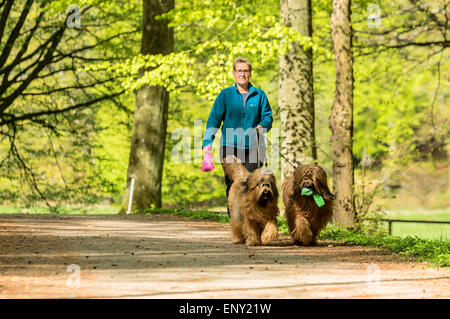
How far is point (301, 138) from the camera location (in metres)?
16.2

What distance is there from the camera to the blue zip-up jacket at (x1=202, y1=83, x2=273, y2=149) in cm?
1028

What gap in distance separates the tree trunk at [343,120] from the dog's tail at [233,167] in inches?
143

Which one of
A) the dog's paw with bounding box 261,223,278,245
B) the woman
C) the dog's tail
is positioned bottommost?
the dog's paw with bounding box 261,223,278,245

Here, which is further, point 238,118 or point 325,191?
point 238,118

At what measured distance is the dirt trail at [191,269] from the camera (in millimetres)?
6008

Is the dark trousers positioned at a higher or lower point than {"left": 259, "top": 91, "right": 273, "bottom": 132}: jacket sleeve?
lower

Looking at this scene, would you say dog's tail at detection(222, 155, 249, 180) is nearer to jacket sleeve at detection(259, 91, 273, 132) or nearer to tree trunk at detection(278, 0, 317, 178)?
jacket sleeve at detection(259, 91, 273, 132)

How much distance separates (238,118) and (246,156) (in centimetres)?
59

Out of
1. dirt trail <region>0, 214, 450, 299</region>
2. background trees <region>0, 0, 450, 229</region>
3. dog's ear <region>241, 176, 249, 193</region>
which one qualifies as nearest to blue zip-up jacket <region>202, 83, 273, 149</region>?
dog's ear <region>241, 176, 249, 193</region>

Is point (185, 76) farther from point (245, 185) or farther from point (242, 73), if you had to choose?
point (245, 185)

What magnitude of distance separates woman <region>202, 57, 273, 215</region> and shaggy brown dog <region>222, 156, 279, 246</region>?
0.28 meters

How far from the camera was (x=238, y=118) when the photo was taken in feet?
33.9

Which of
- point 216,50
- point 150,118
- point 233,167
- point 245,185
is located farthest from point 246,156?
point 150,118
